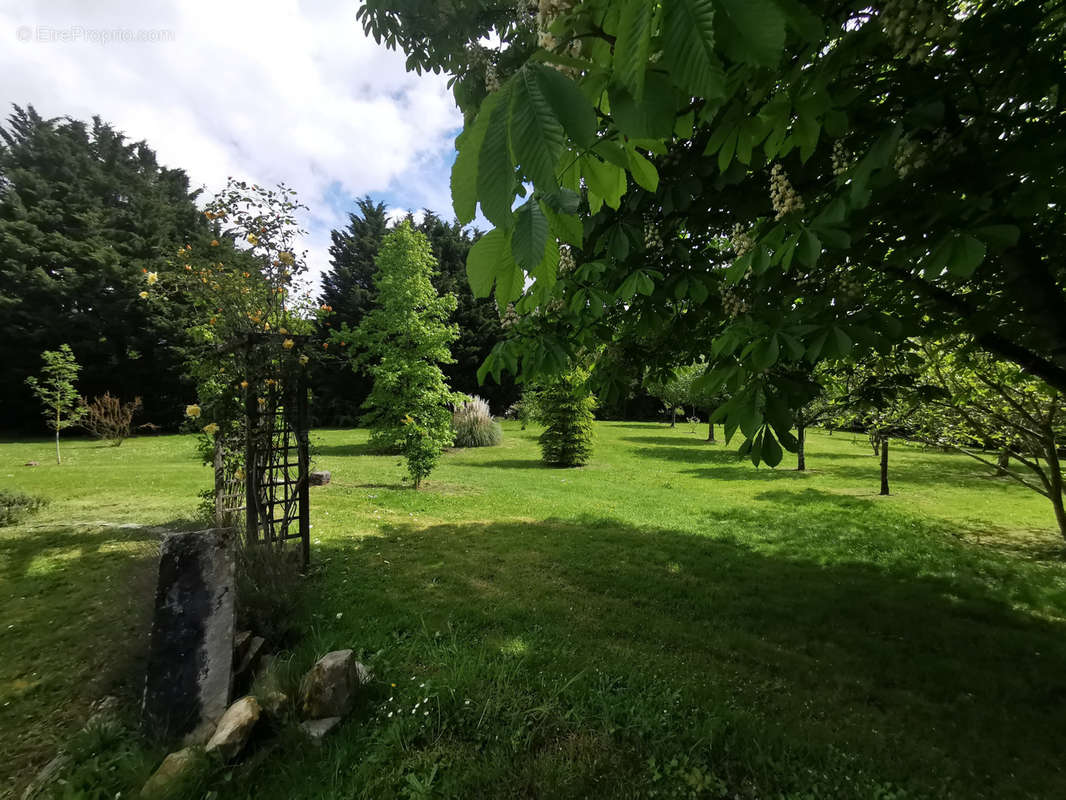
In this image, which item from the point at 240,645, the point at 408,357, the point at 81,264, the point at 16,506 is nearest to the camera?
the point at 240,645

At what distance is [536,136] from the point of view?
72cm

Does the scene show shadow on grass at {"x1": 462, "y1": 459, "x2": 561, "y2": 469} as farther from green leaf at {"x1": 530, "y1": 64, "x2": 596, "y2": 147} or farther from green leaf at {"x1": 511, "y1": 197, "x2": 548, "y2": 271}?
green leaf at {"x1": 530, "y1": 64, "x2": 596, "y2": 147}

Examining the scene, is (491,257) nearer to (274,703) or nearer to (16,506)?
(274,703)

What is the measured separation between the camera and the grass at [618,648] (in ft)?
7.07

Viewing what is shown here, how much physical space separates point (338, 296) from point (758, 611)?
28118mm

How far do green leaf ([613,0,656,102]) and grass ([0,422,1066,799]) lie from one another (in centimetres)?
269

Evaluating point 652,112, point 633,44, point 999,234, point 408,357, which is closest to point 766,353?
point 999,234

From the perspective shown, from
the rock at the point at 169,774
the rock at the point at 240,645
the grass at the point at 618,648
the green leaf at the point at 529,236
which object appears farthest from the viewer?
the rock at the point at 240,645

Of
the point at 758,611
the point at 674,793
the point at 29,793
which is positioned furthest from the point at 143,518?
the point at 758,611

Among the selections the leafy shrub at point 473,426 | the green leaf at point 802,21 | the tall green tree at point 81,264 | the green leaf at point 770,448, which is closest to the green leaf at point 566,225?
the green leaf at point 802,21

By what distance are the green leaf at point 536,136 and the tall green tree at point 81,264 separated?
2334 cm

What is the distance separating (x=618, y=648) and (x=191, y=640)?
110 inches

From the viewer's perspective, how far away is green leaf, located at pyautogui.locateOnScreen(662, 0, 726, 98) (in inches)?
25.9

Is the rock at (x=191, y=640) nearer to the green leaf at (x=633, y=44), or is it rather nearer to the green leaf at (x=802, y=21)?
the green leaf at (x=633, y=44)
